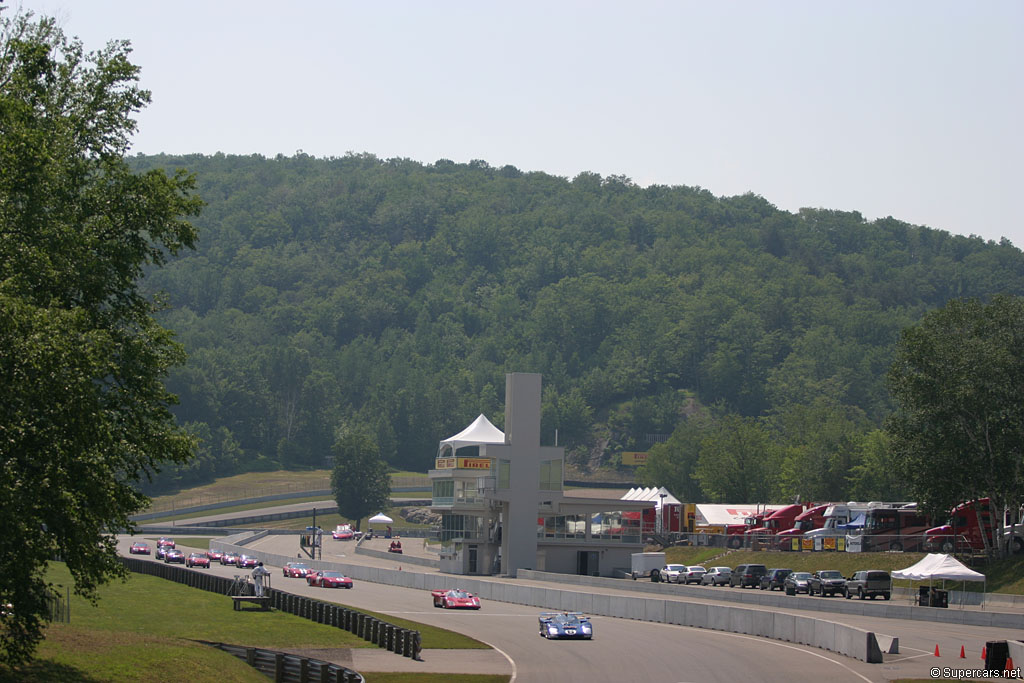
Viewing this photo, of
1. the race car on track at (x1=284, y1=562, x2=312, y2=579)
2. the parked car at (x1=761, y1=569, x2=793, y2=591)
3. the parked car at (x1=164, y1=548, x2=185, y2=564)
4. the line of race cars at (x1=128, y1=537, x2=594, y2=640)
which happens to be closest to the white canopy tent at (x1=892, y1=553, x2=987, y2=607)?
the line of race cars at (x1=128, y1=537, x2=594, y2=640)

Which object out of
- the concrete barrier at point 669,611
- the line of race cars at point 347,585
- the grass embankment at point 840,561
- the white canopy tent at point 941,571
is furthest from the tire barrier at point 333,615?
the grass embankment at point 840,561

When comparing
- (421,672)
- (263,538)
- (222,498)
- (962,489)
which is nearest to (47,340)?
(421,672)

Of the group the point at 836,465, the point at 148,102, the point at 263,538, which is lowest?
the point at 263,538

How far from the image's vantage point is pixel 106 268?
31484 millimetres

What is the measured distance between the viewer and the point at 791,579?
66.5 metres

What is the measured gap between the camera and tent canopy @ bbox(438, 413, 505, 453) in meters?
108

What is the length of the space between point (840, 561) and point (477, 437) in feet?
134

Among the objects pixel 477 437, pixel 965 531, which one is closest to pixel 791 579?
pixel 965 531

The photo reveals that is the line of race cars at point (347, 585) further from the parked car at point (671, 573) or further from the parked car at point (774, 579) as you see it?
the parked car at point (774, 579)

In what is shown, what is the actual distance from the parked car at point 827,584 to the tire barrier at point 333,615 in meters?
24.9

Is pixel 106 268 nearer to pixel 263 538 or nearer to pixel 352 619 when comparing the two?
pixel 352 619

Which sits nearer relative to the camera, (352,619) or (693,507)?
(352,619)

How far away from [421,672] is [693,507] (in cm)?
7455

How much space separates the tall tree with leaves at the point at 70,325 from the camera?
81.8 ft
